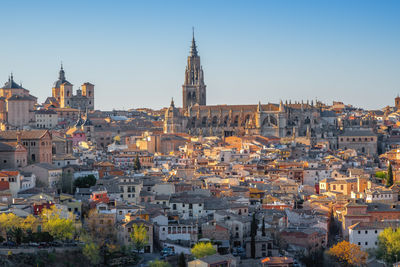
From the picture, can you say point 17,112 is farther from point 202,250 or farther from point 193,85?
point 202,250

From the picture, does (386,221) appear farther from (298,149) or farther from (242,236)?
(298,149)

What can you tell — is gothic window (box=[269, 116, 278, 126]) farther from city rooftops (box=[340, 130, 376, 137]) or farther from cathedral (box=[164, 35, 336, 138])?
city rooftops (box=[340, 130, 376, 137])

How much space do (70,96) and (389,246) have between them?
3390 inches

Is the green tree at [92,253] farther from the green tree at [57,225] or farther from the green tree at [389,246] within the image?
the green tree at [389,246]

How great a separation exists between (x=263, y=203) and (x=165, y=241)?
36.2ft

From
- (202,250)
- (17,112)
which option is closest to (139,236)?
(202,250)

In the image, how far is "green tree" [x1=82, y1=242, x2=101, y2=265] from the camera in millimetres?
36125

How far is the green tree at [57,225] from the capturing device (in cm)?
3766

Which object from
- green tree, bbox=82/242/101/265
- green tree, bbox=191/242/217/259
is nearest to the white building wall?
green tree, bbox=191/242/217/259

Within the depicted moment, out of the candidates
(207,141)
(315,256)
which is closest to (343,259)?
(315,256)

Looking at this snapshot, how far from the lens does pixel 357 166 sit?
66.7 metres

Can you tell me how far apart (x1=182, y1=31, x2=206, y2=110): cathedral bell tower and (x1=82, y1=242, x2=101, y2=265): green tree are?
74.9 m

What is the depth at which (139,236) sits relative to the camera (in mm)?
37750

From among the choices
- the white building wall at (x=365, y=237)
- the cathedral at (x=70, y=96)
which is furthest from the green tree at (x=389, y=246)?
the cathedral at (x=70, y=96)
